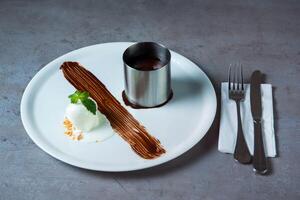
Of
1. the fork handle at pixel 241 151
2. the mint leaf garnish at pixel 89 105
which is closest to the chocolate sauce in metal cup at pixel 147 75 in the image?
the mint leaf garnish at pixel 89 105

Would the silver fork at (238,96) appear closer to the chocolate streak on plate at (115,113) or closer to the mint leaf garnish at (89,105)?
the chocolate streak on plate at (115,113)

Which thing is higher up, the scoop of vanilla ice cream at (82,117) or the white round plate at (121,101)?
the scoop of vanilla ice cream at (82,117)

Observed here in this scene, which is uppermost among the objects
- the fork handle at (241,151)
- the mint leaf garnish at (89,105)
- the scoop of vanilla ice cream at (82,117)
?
the mint leaf garnish at (89,105)

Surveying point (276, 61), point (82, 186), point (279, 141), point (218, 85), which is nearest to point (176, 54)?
point (218, 85)

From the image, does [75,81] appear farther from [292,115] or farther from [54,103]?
[292,115]

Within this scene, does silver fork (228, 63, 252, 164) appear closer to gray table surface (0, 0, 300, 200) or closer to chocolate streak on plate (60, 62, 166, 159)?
gray table surface (0, 0, 300, 200)

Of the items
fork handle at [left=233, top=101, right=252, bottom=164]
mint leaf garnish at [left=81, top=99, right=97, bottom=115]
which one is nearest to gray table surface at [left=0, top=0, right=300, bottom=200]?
fork handle at [left=233, top=101, right=252, bottom=164]

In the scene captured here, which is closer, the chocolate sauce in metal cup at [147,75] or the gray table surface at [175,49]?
the gray table surface at [175,49]
